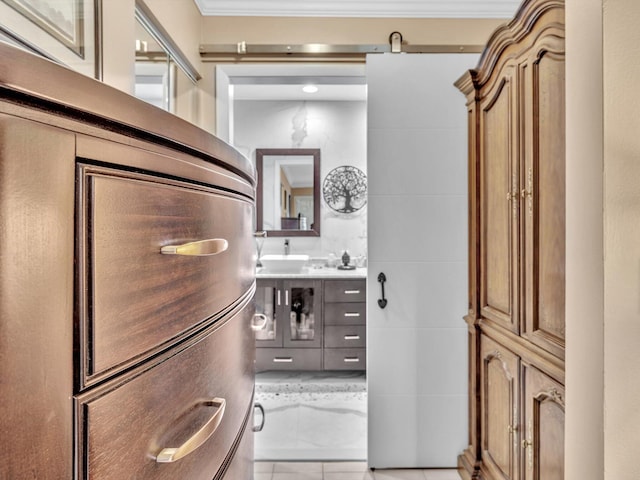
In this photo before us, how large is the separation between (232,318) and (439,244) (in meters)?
1.65

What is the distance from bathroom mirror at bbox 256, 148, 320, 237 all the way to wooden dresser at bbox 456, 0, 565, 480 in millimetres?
2228

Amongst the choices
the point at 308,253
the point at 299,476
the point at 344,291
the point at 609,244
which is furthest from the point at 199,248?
the point at 308,253

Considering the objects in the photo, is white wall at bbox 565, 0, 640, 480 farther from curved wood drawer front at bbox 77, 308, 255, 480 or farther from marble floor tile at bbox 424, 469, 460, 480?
marble floor tile at bbox 424, 469, 460, 480

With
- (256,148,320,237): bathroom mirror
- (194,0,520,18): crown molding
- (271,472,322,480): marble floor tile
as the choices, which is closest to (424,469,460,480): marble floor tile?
(271,472,322,480): marble floor tile

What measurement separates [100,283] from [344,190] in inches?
150

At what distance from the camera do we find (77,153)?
0.34 m

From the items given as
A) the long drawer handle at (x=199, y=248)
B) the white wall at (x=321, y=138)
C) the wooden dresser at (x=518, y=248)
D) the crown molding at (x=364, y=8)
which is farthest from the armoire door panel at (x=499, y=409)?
the white wall at (x=321, y=138)

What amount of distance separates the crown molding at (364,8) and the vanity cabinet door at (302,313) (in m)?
2.04

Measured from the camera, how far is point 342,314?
3500mm

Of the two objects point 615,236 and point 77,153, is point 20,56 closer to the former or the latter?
point 77,153

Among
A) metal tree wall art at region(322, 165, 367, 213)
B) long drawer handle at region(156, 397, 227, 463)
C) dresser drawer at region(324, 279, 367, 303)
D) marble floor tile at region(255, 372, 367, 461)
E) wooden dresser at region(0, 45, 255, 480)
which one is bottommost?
marble floor tile at region(255, 372, 367, 461)

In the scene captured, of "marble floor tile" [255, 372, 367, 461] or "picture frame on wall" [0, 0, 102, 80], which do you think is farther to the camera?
"marble floor tile" [255, 372, 367, 461]

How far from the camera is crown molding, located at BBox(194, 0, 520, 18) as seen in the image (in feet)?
7.82

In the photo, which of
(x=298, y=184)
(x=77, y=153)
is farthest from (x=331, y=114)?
(x=77, y=153)
